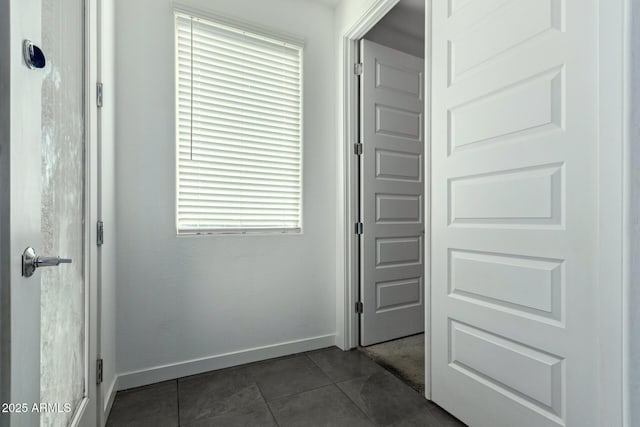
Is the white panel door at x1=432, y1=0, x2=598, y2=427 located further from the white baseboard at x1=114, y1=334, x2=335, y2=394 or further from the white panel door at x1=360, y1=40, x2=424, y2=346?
the white baseboard at x1=114, y1=334, x2=335, y2=394

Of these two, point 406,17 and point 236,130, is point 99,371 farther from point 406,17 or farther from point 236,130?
point 406,17

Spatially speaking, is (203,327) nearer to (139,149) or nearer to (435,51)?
(139,149)

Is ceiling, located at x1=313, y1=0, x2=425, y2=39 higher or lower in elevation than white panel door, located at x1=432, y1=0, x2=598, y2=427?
higher

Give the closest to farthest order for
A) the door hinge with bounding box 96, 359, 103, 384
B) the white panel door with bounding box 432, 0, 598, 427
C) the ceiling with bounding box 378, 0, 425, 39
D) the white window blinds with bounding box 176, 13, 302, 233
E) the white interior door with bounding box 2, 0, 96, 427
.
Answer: the white interior door with bounding box 2, 0, 96, 427 < the white panel door with bounding box 432, 0, 598, 427 < the door hinge with bounding box 96, 359, 103, 384 < the white window blinds with bounding box 176, 13, 302, 233 < the ceiling with bounding box 378, 0, 425, 39

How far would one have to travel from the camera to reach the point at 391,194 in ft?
8.95

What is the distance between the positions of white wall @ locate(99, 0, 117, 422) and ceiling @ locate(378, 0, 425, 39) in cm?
204

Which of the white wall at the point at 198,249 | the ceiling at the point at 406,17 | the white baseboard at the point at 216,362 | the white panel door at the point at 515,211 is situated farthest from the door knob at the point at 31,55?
the ceiling at the point at 406,17

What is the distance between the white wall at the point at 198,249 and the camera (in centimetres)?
199

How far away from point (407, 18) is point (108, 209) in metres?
2.70

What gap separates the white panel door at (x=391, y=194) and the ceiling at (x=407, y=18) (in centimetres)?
23

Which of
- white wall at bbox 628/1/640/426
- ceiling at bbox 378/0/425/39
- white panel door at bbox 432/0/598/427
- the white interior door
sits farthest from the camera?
ceiling at bbox 378/0/425/39

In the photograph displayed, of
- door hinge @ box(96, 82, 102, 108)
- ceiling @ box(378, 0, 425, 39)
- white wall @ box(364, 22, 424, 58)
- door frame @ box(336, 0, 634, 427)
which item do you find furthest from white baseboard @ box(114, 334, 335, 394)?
ceiling @ box(378, 0, 425, 39)

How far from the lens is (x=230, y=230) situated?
229 centimetres

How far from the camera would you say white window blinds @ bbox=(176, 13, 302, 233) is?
7.11 ft
